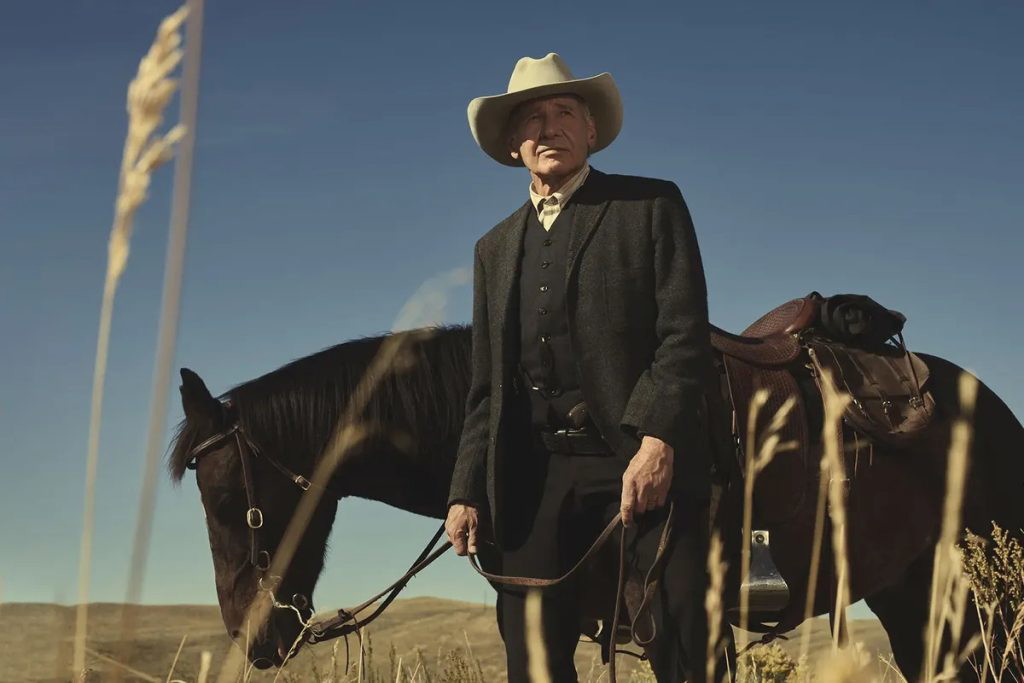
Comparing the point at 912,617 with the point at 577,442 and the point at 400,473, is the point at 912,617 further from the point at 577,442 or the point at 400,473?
the point at 577,442

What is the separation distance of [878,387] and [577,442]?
2141 mm

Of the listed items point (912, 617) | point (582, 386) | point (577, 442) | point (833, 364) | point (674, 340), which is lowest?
point (912, 617)

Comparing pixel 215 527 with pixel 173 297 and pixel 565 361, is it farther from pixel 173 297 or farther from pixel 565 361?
pixel 173 297

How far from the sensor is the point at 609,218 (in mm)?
3174

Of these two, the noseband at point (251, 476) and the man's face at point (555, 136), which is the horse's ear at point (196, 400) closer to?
the noseband at point (251, 476)

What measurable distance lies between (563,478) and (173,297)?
201 cm

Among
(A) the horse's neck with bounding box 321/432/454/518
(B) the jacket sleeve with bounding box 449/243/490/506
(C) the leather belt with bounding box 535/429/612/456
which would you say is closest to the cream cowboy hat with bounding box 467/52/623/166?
(B) the jacket sleeve with bounding box 449/243/490/506

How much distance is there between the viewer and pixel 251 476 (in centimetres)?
455

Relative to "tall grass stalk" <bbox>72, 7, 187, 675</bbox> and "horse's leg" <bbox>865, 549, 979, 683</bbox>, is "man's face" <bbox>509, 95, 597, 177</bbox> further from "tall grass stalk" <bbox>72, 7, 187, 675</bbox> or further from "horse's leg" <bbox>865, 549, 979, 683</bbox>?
"horse's leg" <bbox>865, 549, 979, 683</bbox>

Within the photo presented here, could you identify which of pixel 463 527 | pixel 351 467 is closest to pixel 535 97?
pixel 463 527

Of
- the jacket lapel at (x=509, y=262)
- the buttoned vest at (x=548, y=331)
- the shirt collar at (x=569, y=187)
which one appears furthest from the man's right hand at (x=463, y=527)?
the shirt collar at (x=569, y=187)

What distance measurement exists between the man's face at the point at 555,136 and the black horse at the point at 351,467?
1485 mm

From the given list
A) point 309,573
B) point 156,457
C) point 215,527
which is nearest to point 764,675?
point 309,573

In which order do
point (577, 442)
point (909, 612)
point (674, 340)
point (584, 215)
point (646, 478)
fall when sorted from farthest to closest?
1. point (909, 612)
2. point (584, 215)
3. point (577, 442)
4. point (674, 340)
5. point (646, 478)
